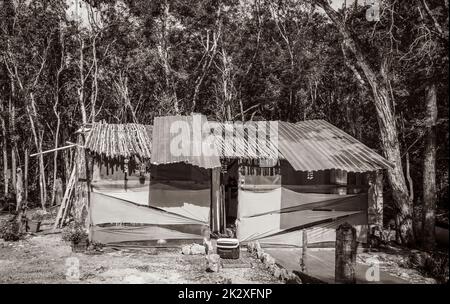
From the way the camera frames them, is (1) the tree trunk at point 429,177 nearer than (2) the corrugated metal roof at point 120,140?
No

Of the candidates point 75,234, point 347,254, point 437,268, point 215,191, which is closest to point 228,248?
point 215,191

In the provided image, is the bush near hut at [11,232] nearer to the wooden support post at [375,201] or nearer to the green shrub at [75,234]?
the green shrub at [75,234]

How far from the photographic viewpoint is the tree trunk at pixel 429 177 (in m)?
11.5

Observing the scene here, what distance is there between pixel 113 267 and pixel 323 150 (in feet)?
20.6

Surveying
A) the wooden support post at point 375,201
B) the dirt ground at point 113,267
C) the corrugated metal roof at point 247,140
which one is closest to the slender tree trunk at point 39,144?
the dirt ground at point 113,267

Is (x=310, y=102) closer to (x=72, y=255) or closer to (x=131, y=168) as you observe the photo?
(x=131, y=168)

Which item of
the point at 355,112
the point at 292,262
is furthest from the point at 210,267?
the point at 355,112

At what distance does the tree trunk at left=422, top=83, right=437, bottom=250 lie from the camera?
37.9 ft

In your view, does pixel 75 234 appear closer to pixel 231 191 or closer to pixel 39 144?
pixel 231 191

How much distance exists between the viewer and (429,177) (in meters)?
11.8

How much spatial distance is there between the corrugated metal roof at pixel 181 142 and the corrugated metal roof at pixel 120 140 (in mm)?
304

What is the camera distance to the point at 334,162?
11.3m

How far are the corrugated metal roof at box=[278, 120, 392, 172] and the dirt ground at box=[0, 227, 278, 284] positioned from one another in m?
2.97

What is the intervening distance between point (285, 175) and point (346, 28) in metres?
5.15
